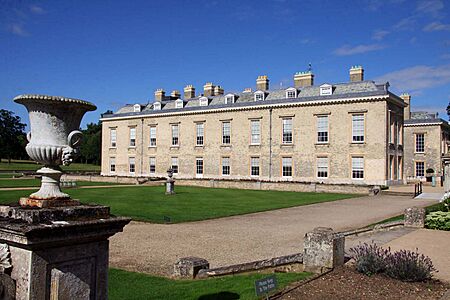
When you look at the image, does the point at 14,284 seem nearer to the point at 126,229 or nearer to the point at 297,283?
the point at 297,283

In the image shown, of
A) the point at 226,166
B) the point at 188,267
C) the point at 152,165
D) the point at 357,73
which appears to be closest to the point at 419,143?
the point at 357,73

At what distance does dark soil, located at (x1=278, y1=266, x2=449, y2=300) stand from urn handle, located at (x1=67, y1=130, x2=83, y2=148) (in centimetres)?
382

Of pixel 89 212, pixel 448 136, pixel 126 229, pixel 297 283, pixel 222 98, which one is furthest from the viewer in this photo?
pixel 448 136

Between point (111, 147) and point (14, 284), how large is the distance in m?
47.9

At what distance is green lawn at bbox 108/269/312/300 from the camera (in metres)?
6.31

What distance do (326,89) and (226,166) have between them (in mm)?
12094

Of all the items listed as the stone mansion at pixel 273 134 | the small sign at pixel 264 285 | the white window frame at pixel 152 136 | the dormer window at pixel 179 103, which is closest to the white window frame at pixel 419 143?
the stone mansion at pixel 273 134

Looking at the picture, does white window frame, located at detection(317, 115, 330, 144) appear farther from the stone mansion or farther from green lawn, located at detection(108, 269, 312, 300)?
green lawn, located at detection(108, 269, 312, 300)

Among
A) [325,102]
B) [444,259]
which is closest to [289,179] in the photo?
[325,102]

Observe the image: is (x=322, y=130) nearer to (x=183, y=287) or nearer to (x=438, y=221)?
(x=438, y=221)

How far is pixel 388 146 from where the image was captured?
32812mm

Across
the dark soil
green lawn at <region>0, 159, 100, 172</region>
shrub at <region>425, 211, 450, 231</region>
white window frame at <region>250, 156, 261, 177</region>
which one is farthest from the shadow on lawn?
green lawn at <region>0, 159, 100, 172</region>

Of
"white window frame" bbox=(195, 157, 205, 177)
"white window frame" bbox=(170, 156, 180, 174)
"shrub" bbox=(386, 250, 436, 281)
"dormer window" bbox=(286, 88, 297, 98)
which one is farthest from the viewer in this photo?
"white window frame" bbox=(170, 156, 180, 174)

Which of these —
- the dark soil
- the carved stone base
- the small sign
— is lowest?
the dark soil
